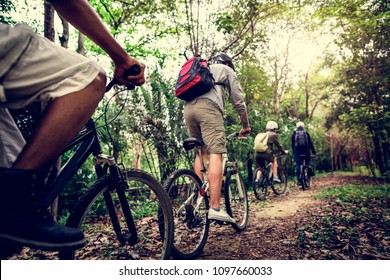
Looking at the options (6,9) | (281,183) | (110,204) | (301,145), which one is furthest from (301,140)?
(6,9)

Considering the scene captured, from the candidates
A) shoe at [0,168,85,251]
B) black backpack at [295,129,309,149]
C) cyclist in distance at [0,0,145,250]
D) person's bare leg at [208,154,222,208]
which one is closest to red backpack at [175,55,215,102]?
person's bare leg at [208,154,222,208]

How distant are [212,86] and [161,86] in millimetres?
3485

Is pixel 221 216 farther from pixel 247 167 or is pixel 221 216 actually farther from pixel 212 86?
pixel 247 167

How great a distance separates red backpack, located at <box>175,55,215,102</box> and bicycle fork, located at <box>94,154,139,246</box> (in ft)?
4.24

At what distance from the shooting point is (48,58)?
103cm

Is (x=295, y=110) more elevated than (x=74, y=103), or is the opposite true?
(x=295, y=110)

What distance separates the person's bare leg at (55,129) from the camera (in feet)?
3.31

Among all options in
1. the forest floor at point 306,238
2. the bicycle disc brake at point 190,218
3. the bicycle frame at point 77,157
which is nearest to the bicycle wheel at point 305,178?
the forest floor at point 306,238

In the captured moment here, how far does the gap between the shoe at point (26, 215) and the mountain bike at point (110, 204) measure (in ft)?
0.32

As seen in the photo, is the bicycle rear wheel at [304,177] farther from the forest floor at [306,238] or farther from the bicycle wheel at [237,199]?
the bicycle wheel at [237,199]

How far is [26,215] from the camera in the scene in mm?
972

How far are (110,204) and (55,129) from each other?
77cm

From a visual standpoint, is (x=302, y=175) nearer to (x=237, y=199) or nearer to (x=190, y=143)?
(x=237, y=199)
